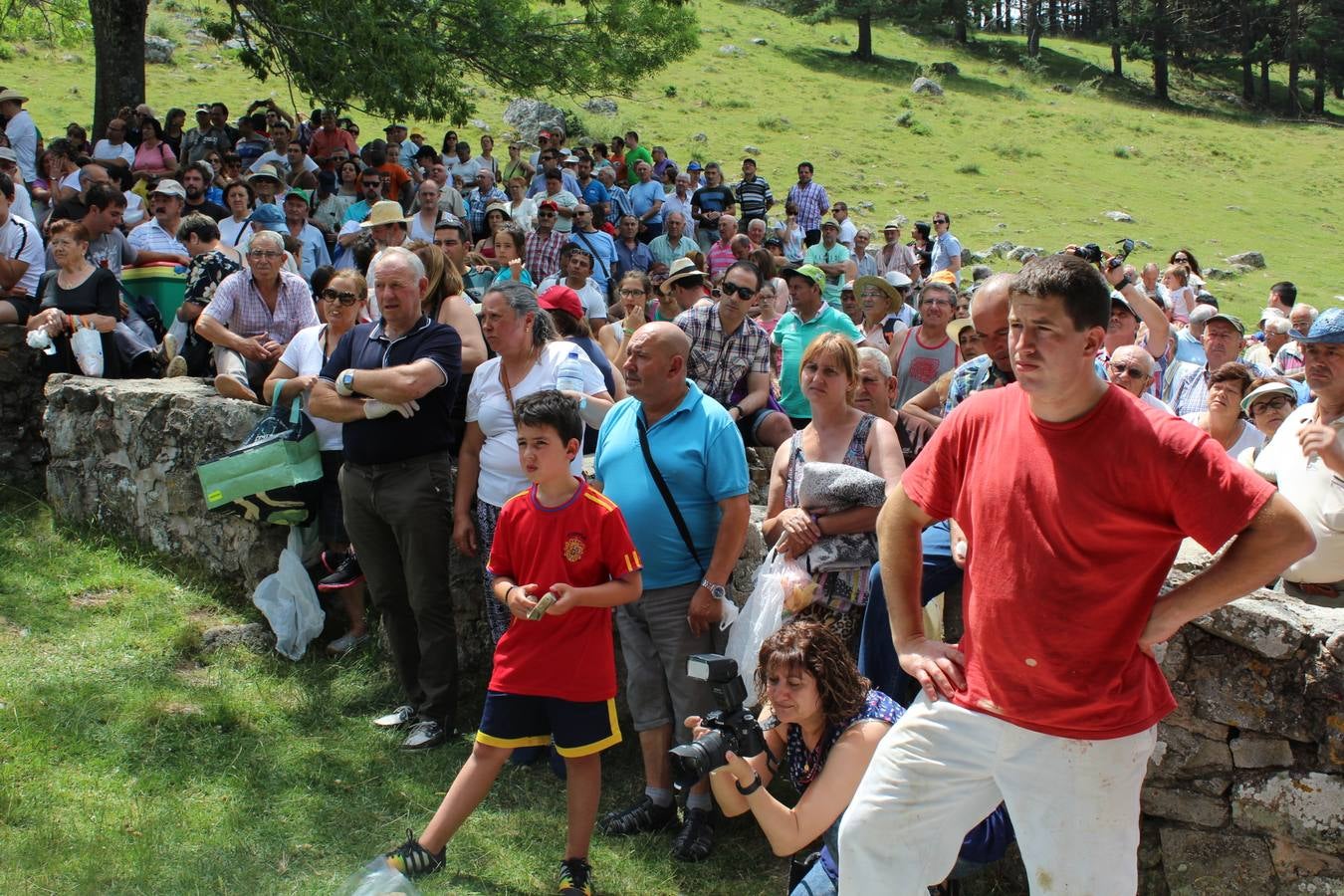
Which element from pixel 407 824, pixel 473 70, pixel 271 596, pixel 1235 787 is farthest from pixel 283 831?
pixel 473 70

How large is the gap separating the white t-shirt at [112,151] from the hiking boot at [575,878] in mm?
11610

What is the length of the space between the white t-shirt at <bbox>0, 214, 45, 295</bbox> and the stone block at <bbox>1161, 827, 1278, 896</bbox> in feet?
24.5

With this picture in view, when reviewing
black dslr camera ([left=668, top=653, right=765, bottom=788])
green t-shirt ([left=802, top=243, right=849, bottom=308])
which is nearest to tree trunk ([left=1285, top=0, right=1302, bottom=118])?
green t-shirt ([left=802, top=243, right=849, bottom=308])

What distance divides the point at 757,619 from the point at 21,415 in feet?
19.1

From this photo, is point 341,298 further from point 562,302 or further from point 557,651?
point 557,651

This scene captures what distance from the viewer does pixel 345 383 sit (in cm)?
525

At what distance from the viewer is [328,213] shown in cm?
1316

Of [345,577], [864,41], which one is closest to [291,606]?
[345,577]

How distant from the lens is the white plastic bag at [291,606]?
5.98 metres

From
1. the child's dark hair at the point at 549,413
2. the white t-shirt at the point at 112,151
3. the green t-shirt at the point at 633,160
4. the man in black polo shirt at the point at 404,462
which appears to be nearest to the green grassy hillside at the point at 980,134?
the green t-shirt at the point at 633,160

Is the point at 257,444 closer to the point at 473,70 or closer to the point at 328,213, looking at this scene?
the point at 328,213

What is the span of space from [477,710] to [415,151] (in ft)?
42.4

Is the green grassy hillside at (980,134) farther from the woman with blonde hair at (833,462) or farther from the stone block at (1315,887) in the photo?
the stone block at (1315,887)

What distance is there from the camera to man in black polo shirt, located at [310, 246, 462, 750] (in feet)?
17.3
